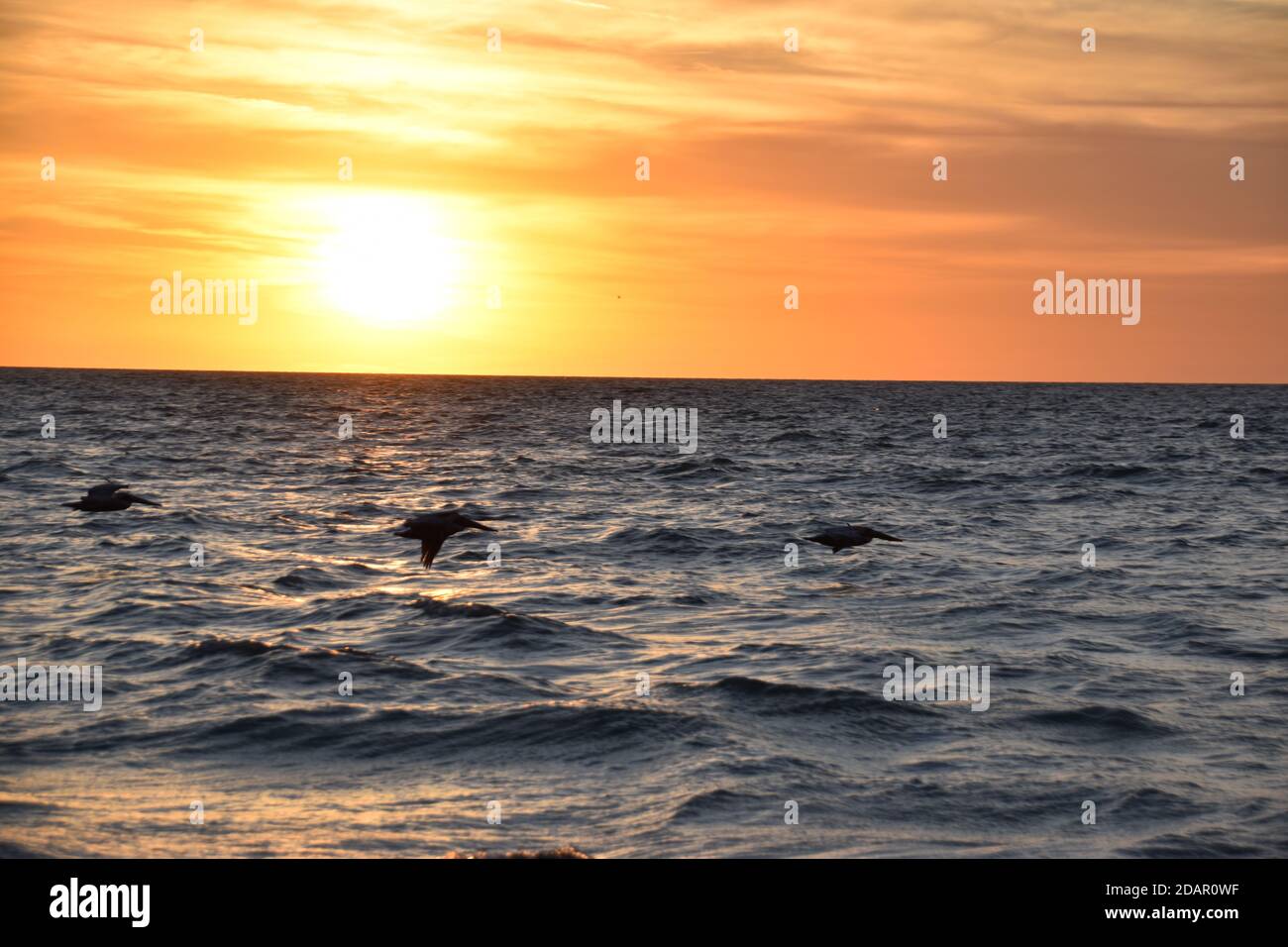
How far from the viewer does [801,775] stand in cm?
1165

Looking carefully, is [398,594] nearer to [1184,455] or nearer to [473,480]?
[473,480]

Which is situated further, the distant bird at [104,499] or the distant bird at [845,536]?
the distant bird at [845,536]

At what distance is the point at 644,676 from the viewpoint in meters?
15.3

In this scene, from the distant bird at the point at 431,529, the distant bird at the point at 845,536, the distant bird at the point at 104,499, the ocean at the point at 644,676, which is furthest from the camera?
the distant bird at the point at 845,536

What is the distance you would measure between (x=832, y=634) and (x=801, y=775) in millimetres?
6513

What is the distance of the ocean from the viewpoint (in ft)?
34.2

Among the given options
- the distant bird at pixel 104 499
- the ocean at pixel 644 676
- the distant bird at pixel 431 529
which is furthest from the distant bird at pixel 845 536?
the distant bird at pixel 104 499

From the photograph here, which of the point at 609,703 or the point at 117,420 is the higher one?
the point at 117,420

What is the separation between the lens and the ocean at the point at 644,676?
10.4m

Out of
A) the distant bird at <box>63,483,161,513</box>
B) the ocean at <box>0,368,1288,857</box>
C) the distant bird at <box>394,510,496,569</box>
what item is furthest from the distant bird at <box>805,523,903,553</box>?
the distant bird at <box>63,483,161,513</box>

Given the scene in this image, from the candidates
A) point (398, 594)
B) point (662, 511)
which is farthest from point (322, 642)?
point (662, 511)

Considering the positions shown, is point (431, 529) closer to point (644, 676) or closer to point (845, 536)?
point (644, 676)

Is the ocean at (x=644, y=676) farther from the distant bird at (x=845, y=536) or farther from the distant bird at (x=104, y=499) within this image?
the distant bird at (x=104, y=499)

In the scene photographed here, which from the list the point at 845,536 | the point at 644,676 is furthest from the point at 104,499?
the point at 845,536
